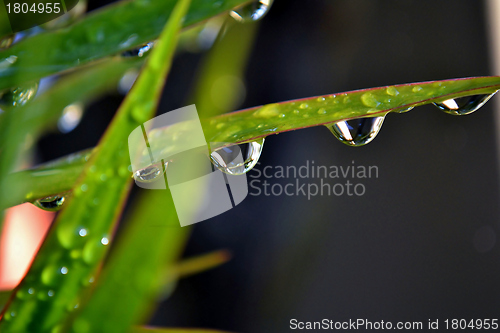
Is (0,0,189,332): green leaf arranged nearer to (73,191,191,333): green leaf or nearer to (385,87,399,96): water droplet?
(73,191,191,333): green leaf

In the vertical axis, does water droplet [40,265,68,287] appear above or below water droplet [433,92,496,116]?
above

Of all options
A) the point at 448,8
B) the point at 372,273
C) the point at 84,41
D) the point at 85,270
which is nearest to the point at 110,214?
the point at 85,270

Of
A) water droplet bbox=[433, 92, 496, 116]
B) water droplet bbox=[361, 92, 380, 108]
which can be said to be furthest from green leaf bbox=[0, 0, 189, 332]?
water droplet bbox=[433, 92, 496, 116]

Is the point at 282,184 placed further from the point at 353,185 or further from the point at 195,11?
the point at 195,11

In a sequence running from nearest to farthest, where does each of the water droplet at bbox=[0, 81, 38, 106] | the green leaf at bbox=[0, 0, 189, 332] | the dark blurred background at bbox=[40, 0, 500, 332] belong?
the green leaf at bbox=[0, 0, 189, 332] < the water droplet at bbox=[0, 81, 38, 106] < the dark blurred background at bbox=[40, 0, 500, 332]

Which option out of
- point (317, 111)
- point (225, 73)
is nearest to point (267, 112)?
point (317, 111)

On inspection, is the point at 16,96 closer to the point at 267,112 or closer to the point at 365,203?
the point at 267,112
